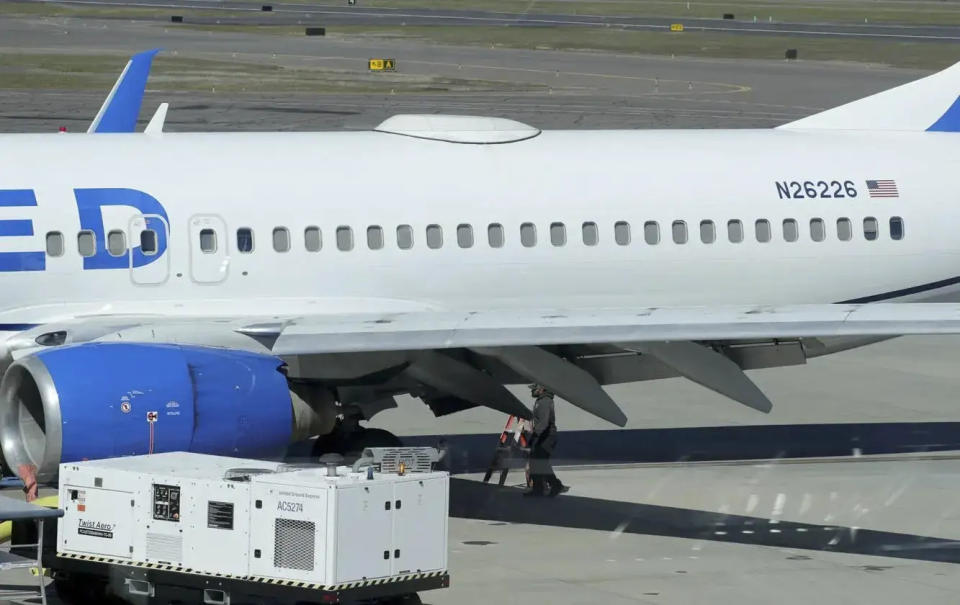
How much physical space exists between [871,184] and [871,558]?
8.21 meters

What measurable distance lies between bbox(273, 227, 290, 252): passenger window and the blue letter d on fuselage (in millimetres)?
1506

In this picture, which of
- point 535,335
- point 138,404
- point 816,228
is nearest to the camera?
point 138,404

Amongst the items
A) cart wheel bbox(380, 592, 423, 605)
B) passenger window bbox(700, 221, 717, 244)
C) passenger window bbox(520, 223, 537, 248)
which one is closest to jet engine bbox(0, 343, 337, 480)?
cart wheel bbox(380, 592, 423, 605)

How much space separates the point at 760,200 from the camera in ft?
91.7

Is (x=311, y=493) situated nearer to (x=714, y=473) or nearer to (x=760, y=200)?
(x=714, y=473)

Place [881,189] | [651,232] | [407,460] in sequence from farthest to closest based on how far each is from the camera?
[881,189] < [651,232] < [407,460]

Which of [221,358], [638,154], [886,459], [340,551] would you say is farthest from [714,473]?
[340,551]

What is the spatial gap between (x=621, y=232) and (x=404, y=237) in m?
3.24

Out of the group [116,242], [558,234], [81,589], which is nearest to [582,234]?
[558,234]

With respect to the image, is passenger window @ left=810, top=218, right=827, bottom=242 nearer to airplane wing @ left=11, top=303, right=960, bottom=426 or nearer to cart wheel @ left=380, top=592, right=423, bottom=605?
airplane wing @ left=11, top=303, right=960, bottom=426

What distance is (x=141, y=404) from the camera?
70.8 feet

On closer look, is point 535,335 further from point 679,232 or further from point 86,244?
point 86,244

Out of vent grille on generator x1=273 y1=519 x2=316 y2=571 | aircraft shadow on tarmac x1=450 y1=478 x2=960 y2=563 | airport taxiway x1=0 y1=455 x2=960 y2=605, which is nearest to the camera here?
vent grille on generator x1=273 y1=519 x2=316 y2=571

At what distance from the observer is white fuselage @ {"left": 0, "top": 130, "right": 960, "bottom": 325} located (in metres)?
25.5
